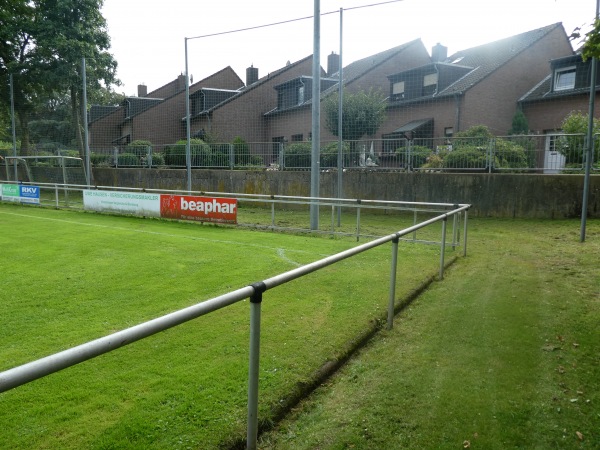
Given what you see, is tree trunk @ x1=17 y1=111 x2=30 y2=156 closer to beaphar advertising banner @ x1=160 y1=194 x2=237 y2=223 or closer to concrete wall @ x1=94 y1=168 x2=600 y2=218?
concrete wall @ x1=94 y1=168 x2=600 y2=218

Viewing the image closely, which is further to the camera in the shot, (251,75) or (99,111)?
(99,111)

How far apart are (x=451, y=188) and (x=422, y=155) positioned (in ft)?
5.01

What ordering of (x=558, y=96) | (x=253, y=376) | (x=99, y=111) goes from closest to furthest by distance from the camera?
1. (x=253, y=376)
2. (x=558, y=96)
3. (x=99, y=111)

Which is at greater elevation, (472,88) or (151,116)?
(472,88)

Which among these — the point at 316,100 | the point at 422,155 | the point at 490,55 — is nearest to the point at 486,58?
the point at 490,55

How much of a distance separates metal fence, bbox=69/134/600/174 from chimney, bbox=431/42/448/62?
17553 mm

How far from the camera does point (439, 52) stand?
32.1 meters

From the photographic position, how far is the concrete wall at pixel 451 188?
42.9 feet

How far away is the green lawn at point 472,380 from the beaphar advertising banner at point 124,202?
1037 cm

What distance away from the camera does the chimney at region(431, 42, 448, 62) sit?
105 feet

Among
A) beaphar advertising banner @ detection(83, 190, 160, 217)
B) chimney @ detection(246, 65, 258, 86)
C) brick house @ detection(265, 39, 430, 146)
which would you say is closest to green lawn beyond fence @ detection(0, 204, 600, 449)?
beaphar advertising banner @ detection(83, 190, 160, 217)

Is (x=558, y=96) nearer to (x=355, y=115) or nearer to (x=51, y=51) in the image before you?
(x=355, y=115)

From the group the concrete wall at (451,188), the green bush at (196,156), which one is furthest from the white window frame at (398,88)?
the concrete wall at (451,188)

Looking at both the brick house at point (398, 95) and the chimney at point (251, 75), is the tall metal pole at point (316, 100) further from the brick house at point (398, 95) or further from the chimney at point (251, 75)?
the chimney at point (251, 75)
